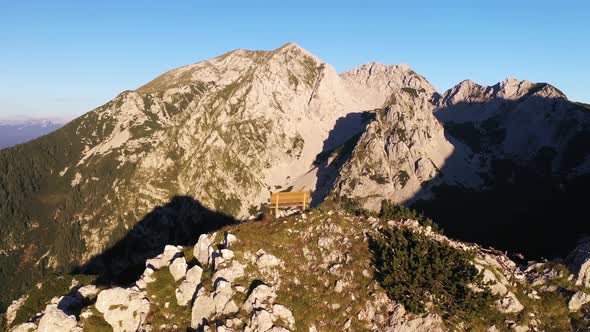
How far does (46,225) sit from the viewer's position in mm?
190125

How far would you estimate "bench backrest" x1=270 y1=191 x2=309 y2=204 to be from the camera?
4327 cm

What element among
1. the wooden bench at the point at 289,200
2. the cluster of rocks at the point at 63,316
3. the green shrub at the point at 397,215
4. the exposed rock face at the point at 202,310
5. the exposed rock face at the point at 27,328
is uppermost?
the wooden bench at the point at 289,200

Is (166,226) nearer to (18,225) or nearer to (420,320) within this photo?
(18,225)

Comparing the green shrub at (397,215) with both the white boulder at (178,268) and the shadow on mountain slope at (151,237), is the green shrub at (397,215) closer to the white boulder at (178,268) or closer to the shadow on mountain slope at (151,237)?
the white boulder at (178,268)

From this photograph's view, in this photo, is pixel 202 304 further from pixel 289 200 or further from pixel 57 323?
pixel 289 200

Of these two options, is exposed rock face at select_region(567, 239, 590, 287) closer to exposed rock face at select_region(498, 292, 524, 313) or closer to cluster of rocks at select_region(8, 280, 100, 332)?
exposed rock face at select_region(498, 292, 524, 313)

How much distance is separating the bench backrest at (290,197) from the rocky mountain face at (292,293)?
403 cm

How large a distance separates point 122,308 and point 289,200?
2118cm

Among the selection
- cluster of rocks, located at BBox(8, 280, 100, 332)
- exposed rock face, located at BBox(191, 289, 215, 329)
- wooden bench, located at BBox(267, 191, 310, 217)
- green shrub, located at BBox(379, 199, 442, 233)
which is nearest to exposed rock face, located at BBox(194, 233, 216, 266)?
exposed rock face, located at BBox(191, 289, 215, 329)

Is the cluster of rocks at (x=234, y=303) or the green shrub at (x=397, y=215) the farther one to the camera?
the green shrub at (x=397, y=215)

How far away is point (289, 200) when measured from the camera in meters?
44.8

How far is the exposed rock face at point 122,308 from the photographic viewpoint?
30156 mm

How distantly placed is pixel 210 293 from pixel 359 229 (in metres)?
17.4

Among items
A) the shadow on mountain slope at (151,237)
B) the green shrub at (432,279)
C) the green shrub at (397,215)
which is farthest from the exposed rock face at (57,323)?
the shadow on mountain slope at (151,237)
